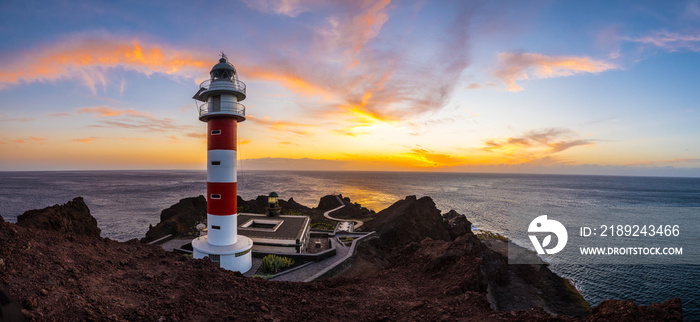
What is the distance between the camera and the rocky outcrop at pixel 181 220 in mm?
27984

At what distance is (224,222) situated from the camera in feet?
57.6

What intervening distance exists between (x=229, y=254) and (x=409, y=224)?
73.4 feet

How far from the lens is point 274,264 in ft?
59.3

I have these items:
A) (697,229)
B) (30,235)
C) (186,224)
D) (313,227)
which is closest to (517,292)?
(313,227)

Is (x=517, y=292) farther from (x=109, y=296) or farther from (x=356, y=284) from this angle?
(x=109, y=296)

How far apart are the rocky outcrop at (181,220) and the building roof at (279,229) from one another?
6.03 m

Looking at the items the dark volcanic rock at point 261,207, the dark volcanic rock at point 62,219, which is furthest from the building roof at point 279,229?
the dark volcanic rock at point 261,207

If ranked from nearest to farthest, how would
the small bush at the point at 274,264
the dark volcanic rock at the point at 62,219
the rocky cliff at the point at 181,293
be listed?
the rocky cliff at the point at 181,293 < the small bush at the point at 274,264 < the dark volcanic rock at the point at 62,219

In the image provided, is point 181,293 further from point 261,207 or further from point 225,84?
point 261,207

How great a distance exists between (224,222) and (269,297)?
35.4 feet

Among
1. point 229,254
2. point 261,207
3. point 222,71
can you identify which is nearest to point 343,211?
point 261,207

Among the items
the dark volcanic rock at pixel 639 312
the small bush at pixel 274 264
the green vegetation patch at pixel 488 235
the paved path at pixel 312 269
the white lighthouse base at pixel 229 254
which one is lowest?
the green vegetation patch at pixel 488 235

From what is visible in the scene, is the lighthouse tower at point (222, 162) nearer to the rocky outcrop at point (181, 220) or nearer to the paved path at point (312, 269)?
the paved path at point (312, 269)

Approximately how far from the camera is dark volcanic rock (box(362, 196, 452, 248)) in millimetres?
31812
